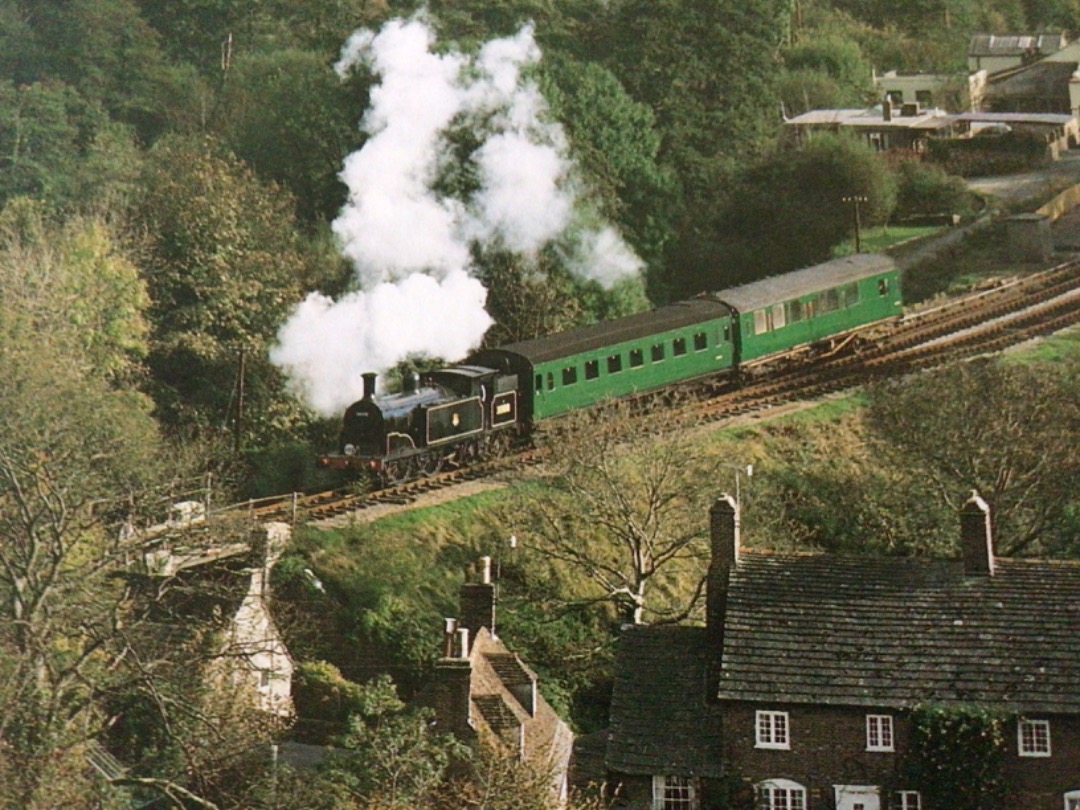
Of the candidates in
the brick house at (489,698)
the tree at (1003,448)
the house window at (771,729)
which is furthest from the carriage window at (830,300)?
the house window at (771,729)

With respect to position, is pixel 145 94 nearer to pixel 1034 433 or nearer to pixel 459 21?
pixel 459 21

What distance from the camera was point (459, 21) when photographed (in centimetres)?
6819

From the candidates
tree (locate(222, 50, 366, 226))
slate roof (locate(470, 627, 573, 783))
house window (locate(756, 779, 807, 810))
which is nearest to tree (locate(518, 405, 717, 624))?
slate roof (locate(470, 627, 573, 783))

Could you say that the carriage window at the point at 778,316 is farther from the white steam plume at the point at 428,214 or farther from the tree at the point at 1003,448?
the tree at the point at 1003,448

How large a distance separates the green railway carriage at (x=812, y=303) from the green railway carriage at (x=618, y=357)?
0.86 meters

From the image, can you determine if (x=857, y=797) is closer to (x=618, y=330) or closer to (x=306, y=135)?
(x=618, y=330)

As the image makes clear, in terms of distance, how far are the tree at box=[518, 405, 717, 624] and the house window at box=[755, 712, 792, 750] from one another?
968 cm

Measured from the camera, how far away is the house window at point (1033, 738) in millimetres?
30016

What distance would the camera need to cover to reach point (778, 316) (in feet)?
180

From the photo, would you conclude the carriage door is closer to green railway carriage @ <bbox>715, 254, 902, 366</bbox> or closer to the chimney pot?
the chimney pot

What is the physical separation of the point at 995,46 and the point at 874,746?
6236cm

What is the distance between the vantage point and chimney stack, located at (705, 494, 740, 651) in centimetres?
3269

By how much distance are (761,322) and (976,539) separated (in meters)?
22.3

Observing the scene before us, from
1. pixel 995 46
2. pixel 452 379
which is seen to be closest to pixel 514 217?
pixel 452 379
